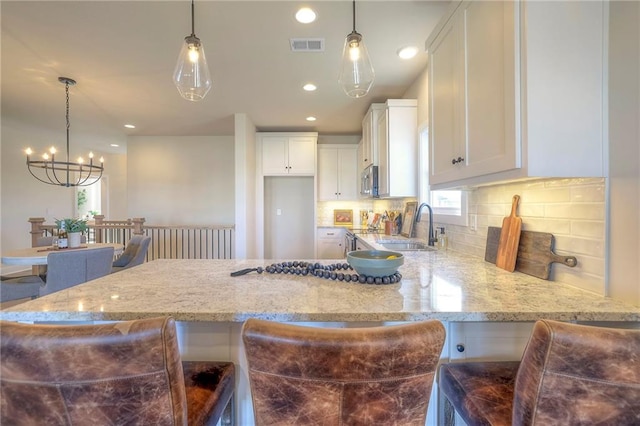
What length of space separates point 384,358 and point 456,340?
0.58 metres

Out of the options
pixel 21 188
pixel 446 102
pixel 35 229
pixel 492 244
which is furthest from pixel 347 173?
pixel 21 188

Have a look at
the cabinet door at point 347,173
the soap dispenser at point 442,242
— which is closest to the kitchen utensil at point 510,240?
the soap dispenser at point 442,242

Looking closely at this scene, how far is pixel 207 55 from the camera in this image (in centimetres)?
254

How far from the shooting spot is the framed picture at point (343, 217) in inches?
199

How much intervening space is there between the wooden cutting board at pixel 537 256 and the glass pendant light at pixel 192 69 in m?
1.90

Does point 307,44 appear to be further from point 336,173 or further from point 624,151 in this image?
point 336,173

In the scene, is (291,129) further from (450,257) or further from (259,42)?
(450,257)

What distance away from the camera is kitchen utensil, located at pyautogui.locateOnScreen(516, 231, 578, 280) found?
1229mm

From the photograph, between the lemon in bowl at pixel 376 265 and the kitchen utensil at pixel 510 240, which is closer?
the lemon in bowl at pixel 376 265

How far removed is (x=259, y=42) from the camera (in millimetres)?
2361

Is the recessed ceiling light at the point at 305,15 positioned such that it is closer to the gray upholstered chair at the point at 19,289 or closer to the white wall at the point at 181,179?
the gray upholstered chair at the point at 19,289

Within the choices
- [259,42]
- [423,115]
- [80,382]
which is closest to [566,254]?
[80,382]

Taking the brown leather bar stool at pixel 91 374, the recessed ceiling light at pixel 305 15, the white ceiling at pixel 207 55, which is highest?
the white ceiling at pixel 207 55

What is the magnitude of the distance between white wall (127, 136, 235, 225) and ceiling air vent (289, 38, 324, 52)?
139 inches
